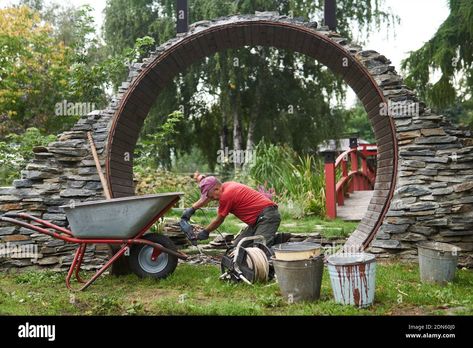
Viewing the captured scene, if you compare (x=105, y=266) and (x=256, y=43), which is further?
(x=256, y=43)

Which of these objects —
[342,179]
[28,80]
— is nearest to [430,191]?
[342,179]

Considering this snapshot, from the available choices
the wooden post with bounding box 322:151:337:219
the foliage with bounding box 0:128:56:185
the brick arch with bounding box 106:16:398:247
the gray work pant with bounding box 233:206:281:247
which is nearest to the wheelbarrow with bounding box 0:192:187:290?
the gray work pant with bounding box 233:206:281:247

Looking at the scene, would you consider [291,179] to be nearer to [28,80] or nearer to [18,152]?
[18,152]

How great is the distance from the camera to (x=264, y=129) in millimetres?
14328

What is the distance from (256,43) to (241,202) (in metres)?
2.13

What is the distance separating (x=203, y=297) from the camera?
14.5 ft

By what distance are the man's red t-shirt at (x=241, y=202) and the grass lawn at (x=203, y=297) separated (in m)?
0.70

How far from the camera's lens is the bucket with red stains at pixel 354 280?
12.5 ft

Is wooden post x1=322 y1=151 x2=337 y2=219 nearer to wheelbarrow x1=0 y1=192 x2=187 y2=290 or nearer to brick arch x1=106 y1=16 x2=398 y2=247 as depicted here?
brick arch x1=106 y1=16 x2=398 y2=247

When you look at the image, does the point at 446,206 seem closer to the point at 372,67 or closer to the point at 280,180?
the point at 372,67

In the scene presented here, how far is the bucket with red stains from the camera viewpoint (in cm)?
381

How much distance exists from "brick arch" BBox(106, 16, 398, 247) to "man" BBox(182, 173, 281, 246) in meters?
1.30

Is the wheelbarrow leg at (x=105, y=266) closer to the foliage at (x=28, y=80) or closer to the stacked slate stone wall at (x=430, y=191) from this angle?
the stacked slate stone wall at (x=430, y=191)
